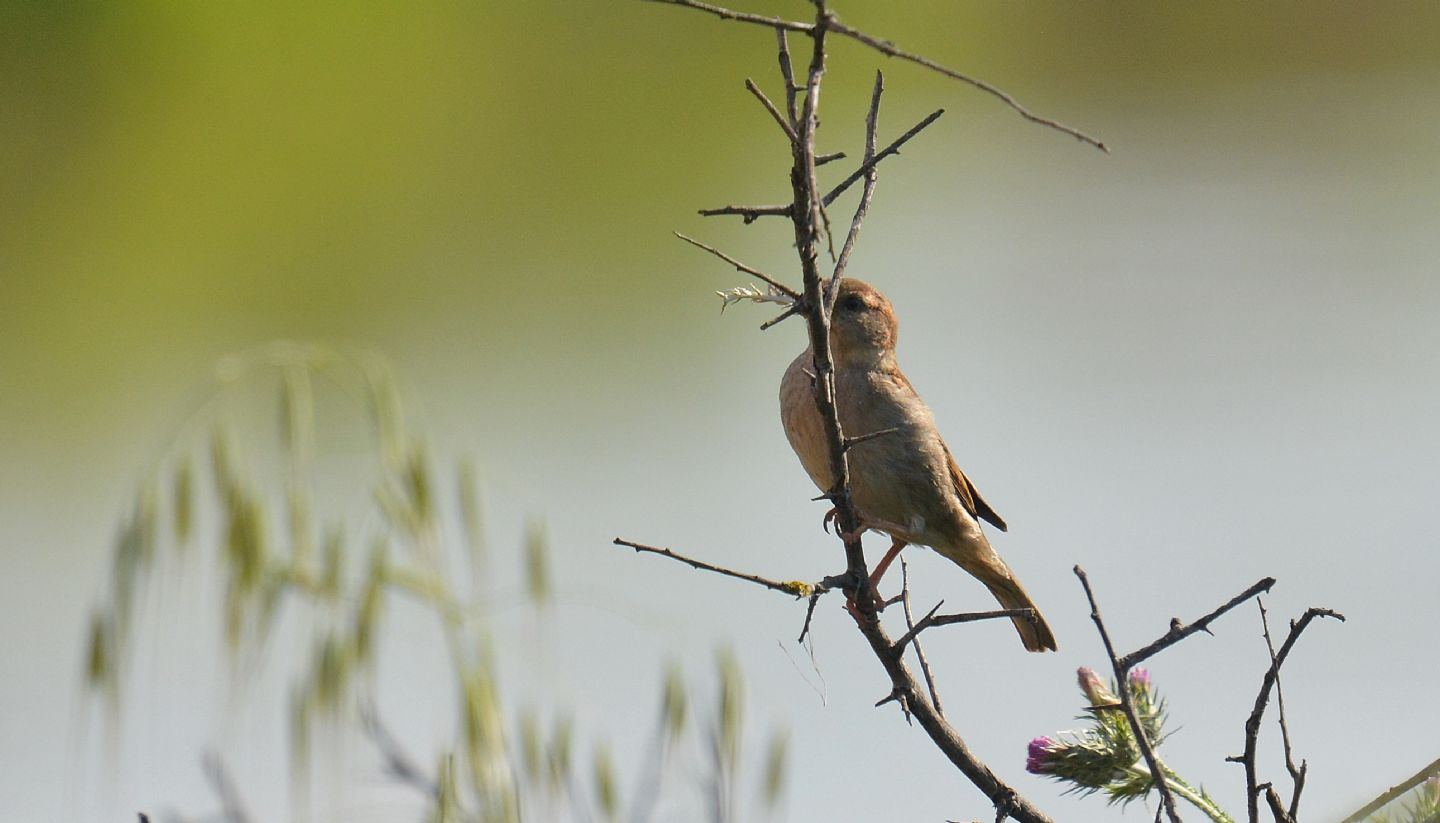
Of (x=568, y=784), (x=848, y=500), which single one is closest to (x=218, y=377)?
(x=568, y=784)

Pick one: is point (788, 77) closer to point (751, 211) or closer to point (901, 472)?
point (751, 211)

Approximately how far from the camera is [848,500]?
92.1 inches

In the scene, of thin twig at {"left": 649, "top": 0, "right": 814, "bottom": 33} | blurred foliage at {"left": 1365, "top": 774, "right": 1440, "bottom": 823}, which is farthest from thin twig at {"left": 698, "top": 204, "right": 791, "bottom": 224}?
blurred foliage at {"left": 1365, "top": 774, "right": 1440, "bottom": 823}

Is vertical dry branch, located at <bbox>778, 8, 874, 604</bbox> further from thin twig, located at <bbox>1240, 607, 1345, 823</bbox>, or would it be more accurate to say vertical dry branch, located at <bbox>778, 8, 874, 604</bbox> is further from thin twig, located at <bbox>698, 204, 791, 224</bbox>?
thin twig, located at <bbox>1240, 607, 1345, 823</bbox>

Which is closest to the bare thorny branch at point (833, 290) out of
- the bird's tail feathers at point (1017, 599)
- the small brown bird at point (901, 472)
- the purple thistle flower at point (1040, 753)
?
the purple thistle flower at point (1040, 753)

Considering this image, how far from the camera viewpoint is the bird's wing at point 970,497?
3688 millimetres

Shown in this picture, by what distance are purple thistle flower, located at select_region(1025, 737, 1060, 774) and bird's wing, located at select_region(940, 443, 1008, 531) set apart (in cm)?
114

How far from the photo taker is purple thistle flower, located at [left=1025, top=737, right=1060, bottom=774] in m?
2.53

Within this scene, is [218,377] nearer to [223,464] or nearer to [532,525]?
[223,464]

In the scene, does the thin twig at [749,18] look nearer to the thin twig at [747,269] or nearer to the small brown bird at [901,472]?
the thin twig at [747,269]

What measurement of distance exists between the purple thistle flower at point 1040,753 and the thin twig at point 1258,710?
589 mm

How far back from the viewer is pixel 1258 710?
6.37ft

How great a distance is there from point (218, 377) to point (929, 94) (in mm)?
13667

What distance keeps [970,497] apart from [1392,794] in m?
2.00
